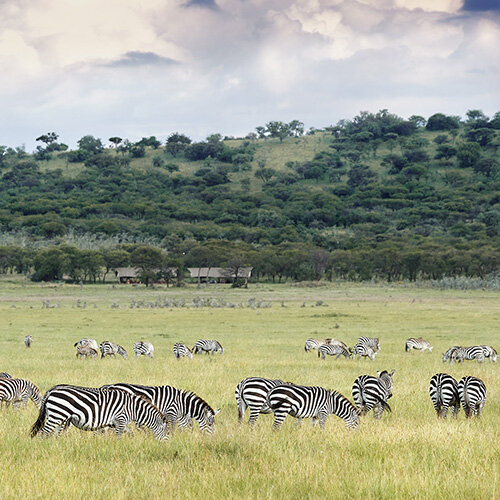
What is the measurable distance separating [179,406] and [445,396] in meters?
5.87

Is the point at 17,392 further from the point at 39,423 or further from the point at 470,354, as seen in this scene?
the point at 470,354

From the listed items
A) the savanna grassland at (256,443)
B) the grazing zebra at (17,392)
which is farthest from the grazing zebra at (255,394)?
the grazing zebra at (17,392)

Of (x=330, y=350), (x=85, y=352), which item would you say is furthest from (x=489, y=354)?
(x=85, y=352)

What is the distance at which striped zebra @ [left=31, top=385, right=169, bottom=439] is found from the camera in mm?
10070

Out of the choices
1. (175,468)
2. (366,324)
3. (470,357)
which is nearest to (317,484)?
(175,468)

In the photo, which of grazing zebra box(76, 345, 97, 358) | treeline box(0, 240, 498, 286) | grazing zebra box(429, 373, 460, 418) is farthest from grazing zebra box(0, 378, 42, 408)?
treeline box(0, 240, 498, 286)

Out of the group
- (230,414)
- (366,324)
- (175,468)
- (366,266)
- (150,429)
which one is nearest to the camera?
(175,468)

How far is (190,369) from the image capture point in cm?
2209

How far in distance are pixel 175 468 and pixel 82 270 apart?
4399 inches

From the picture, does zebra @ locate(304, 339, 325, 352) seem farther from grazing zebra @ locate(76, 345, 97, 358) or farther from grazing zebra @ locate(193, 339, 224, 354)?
grazing zebra @ locate(76, 345, 97, 358)

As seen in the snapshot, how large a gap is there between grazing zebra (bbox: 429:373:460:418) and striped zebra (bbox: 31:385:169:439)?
20.6 feet

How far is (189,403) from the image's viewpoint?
11586mm

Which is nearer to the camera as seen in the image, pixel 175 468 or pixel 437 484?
pixel 437 484

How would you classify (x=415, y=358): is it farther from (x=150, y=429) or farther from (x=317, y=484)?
(x=317, y=484)
